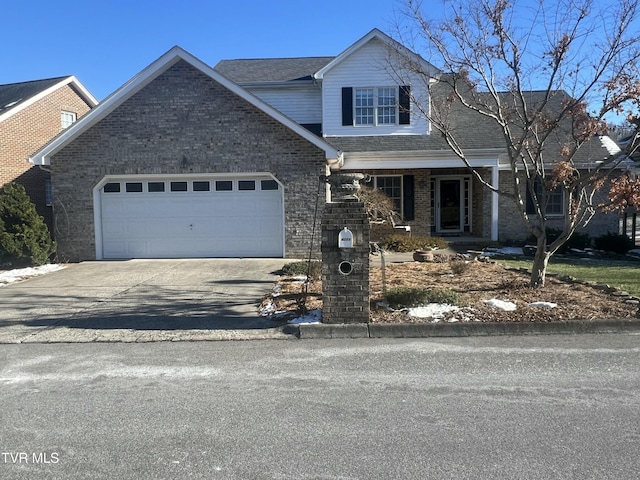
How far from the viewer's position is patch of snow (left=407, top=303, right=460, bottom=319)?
288 inches

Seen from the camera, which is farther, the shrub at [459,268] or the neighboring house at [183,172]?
the neighboring house at [183,172]

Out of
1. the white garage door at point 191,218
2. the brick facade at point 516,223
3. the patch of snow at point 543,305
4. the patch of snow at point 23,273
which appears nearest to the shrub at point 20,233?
the patch of snow at point 23,273

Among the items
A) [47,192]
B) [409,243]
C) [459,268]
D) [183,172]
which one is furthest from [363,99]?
[47,192]

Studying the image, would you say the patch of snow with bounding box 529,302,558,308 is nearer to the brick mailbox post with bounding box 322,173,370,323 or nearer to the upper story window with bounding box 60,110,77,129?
the brick mailbox post with bounding box 322,173,370,323

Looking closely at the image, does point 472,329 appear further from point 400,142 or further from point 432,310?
point 400,142

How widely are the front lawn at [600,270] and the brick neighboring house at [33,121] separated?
1553 cm

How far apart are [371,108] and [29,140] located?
12297 mm

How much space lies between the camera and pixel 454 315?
23.9ft

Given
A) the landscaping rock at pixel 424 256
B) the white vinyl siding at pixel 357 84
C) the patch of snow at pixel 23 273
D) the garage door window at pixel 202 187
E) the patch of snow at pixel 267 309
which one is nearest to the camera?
the patch of snow at pixel 267 309

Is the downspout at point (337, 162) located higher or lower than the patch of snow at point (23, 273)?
higher

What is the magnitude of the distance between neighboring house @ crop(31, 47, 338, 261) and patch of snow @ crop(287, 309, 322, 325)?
21.9 ft

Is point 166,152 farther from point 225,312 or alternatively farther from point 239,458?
point 239,458

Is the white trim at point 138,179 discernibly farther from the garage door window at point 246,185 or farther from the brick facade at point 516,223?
the brick facade at point 516,223

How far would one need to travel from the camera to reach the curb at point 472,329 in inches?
269
